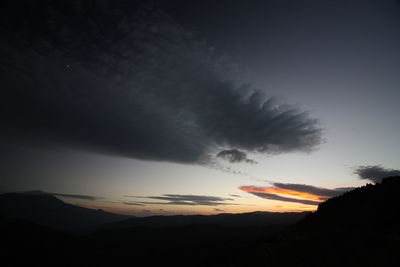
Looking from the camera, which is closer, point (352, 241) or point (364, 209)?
point (352, 241)

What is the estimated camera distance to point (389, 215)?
1156 inches

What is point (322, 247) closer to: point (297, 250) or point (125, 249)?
point (297, 250)

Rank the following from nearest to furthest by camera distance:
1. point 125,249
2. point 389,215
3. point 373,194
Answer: point 389,215
point 373,194
point 125,249

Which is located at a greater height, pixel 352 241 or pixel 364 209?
pixel 364 209

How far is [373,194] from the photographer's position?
3806 centimetres

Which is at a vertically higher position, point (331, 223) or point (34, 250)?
point (331, 223)

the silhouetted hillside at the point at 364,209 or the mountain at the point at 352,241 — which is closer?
the mountain at the point at 352,241

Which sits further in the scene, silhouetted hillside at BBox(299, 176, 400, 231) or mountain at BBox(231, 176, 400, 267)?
silhouetted hillside at BBox(299, 176, 400, 231)

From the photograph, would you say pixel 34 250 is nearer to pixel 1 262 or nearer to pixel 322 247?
pixel 1 262

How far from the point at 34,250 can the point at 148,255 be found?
188 feet

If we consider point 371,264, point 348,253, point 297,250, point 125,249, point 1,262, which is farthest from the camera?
point 125,249

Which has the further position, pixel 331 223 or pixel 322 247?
pixel 331 223

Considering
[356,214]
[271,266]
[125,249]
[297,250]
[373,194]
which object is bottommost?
[125,249]

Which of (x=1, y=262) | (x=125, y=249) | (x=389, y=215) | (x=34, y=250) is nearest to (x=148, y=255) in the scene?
(x=125, y=249)
